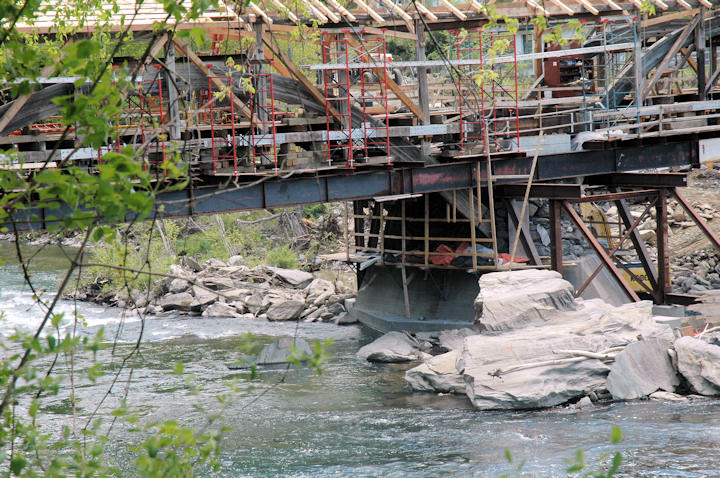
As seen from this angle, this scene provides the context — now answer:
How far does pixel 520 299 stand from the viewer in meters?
15.2

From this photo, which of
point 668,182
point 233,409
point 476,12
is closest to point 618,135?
point 668,182

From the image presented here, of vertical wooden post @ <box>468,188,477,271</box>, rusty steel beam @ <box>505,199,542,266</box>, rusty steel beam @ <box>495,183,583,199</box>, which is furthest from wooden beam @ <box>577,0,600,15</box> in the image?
vertical wooden post @ <box>468,188,477,271</box>

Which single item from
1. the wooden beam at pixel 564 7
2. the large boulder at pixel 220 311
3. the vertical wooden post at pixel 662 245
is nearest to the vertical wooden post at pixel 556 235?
the vertical wooden post at pixel 662 245

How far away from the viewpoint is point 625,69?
1944 cm

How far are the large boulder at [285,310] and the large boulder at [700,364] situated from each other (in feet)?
35.5

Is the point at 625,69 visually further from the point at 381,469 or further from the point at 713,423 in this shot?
the point at 381,469

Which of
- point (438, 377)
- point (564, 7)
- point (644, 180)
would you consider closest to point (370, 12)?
point (564, 7)

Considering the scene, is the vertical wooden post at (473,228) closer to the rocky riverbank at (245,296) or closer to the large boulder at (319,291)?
the rocky riverbank at (245,296)

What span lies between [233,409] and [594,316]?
635cm

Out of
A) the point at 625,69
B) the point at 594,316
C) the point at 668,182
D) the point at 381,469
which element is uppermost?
the point at 625,69

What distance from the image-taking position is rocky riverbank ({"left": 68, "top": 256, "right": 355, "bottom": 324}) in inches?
873

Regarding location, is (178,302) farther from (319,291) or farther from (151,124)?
(151,124)

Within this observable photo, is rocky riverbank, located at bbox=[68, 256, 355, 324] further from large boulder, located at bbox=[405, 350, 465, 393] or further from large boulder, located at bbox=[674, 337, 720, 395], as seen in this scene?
large boulder, located at bbox=[674, 337, 720, 395]

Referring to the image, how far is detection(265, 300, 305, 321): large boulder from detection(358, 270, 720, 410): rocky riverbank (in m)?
7.16
